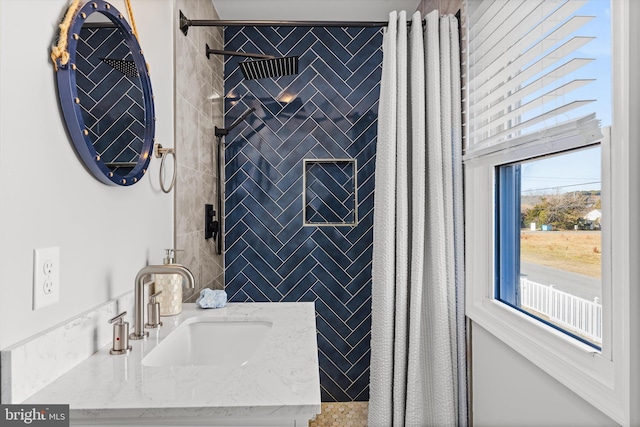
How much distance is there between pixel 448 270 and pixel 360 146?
1.03 m

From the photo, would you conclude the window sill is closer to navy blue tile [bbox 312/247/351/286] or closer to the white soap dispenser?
navy blue tile [bbox 312/247/351/286]

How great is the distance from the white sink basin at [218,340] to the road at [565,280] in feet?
3.11

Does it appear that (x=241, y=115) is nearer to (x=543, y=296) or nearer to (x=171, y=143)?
(x=171, y=143)

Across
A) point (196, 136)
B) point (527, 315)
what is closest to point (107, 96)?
point (196, 136)

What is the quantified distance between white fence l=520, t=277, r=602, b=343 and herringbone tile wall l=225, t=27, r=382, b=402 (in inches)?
46.4

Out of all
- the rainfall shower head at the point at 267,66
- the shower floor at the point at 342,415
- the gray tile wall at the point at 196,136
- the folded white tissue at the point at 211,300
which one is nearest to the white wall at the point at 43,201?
the folded white tissue at the point at 211,300

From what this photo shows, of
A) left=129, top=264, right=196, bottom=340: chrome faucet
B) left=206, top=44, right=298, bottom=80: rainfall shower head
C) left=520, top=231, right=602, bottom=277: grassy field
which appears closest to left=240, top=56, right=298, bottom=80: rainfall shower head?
left=206, top=44, right=298, bottom=80: rainfall shower head

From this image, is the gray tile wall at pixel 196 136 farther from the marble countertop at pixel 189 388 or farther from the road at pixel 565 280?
the road at pixel 565 280

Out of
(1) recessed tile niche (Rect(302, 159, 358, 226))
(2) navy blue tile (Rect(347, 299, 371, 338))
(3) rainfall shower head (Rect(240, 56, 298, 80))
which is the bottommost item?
(2) navy blue tile (Rect(347, 299, 371, 338))

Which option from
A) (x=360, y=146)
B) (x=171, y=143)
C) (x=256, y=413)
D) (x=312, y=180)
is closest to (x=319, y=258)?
(x=312, y=180)

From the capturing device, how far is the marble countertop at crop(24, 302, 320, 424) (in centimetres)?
76

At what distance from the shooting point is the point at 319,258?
259cm

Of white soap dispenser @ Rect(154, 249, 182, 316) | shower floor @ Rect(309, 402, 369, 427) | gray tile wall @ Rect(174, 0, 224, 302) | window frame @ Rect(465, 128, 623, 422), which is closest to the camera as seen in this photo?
window frame @ Rect(465, 128, 623, 422)

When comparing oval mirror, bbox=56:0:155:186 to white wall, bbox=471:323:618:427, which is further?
white wall, bbox=471:323:618:427
